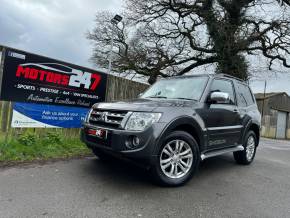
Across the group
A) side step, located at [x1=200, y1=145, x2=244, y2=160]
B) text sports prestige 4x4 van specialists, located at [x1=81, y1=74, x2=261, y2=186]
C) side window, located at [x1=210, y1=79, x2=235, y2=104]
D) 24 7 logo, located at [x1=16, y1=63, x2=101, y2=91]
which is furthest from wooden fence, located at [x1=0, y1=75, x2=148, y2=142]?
side step, located at [x1=200, y1=145, x2=244, y2=160]

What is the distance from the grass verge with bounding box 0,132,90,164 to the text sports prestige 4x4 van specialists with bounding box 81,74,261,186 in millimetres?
1115

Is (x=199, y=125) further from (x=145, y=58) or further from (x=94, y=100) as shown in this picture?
(x=145, y=58)

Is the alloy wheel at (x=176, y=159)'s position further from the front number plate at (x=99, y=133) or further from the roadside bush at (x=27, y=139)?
the roadside bush at (x=27, y=139)

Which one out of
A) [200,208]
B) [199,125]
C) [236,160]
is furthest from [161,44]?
[200,208]

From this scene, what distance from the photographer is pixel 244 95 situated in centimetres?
678

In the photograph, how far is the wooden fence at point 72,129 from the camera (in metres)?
6.08

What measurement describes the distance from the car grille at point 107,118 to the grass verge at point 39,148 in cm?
171

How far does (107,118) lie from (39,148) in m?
2.42

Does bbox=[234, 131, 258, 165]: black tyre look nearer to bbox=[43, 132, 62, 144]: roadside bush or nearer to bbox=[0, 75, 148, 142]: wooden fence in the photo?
bbox=[0, 75, 148, 142]: wooden fence

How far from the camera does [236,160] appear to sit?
6.78m

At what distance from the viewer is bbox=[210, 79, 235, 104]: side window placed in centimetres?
565

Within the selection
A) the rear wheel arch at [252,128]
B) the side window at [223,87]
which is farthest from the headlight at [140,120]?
the rear wheel arch at [252,128]

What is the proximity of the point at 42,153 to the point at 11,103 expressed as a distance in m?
1.26

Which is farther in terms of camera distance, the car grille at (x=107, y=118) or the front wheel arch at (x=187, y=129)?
the car grille at (x=107, y=118)
